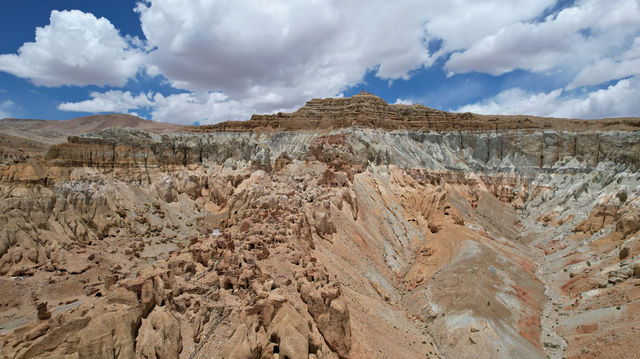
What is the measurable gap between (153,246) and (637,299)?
135 ft

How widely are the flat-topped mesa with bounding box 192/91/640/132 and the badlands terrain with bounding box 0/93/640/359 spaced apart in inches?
21.7

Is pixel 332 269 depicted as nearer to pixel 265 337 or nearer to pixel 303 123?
pixel 265 337

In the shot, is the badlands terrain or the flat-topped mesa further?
the flat-topped mesa

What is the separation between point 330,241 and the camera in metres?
26.2

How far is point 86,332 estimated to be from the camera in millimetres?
9133

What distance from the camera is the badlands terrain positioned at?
1203 cm

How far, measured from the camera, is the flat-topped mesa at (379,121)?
64.7 m

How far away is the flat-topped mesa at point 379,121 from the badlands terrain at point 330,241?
551 millimetres

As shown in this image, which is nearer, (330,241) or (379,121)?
(330,241)

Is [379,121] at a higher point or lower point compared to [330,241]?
higher

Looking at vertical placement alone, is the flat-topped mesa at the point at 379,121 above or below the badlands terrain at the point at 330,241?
above

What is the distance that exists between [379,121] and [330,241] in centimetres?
4534

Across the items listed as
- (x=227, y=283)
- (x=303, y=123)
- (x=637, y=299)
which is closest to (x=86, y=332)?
(x=227, y=283)

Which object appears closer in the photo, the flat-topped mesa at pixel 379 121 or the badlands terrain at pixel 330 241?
the badlands terrain at pixel 330 241
